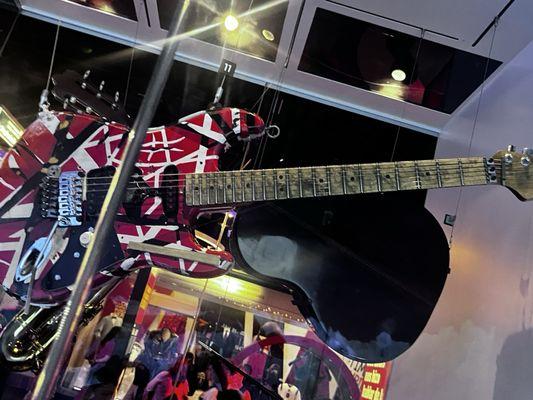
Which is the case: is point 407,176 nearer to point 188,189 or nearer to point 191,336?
point 188,189

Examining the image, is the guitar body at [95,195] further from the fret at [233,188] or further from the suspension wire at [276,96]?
the suspension wire at [276,96]

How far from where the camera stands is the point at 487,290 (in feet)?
2.87

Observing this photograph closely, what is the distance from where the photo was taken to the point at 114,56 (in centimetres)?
127

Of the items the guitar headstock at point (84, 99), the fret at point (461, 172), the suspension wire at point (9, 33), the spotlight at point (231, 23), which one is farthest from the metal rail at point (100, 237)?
the suspension wire at point (9, 33)

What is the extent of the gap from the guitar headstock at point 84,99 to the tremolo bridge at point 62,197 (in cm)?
23

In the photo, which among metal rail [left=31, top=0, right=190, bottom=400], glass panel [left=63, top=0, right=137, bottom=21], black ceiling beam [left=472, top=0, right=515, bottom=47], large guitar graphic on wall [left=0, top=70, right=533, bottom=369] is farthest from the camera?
glass panel [left=63, top=0, right=137, bottom=21]

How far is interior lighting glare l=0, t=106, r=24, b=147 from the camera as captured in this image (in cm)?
110

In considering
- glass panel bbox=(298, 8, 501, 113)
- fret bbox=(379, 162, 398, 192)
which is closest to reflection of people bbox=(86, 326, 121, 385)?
fret bbox=(379, 162, 398, 192)

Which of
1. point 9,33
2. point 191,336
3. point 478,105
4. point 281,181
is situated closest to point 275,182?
point 281,181

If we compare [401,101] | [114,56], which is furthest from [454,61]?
[114,56]

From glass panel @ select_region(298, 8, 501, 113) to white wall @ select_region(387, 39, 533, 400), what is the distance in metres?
0.08

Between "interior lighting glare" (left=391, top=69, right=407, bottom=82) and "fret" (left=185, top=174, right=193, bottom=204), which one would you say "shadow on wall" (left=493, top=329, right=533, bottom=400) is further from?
"interior lighting glare" (left=391, top=69, right=407, bottom=82)

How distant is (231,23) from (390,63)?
379 mm

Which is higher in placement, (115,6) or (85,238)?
(115,6)
